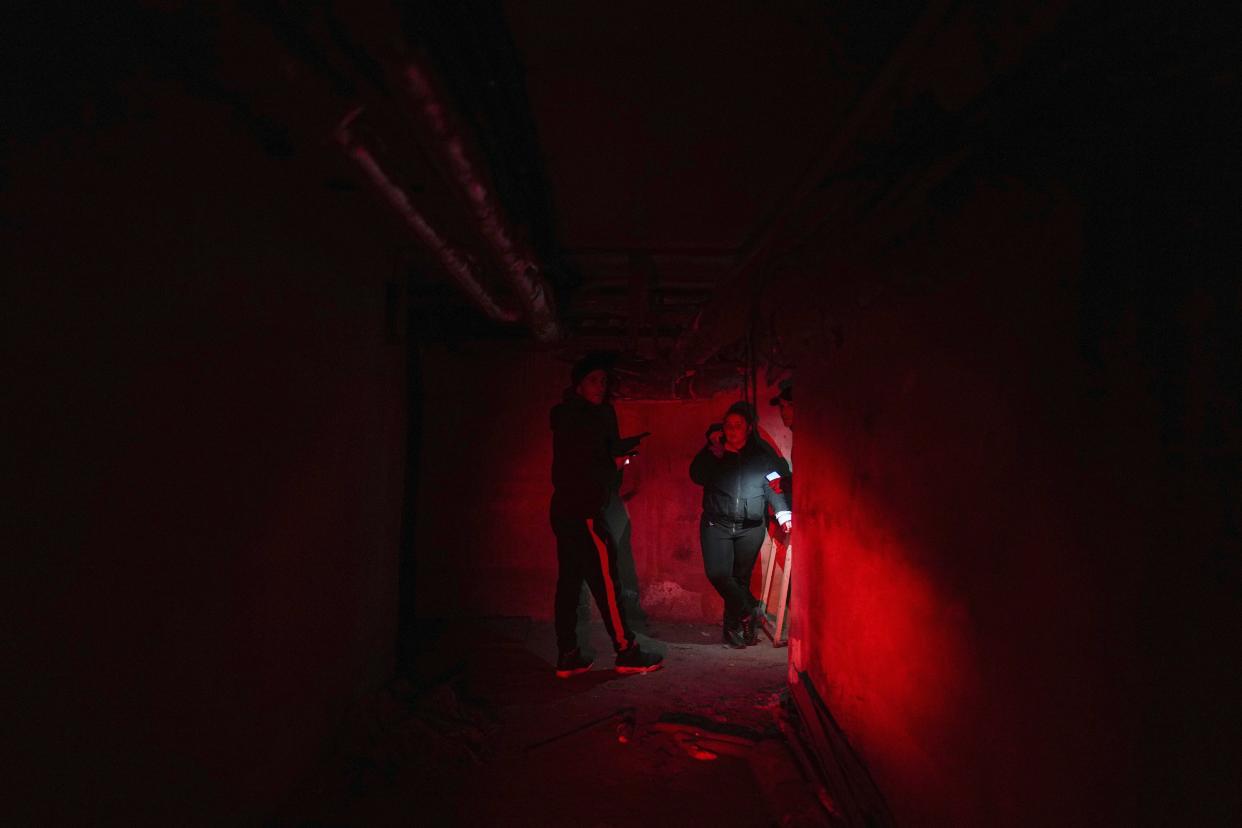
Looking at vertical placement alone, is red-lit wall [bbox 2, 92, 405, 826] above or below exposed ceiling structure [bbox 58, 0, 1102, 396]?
below

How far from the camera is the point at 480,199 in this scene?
2312mm

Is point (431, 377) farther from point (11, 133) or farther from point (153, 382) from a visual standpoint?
point (11, 133)

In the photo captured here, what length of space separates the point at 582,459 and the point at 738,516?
5.69ft

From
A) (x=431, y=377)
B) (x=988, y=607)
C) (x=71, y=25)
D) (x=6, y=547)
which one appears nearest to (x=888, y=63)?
(x=988, y=607)

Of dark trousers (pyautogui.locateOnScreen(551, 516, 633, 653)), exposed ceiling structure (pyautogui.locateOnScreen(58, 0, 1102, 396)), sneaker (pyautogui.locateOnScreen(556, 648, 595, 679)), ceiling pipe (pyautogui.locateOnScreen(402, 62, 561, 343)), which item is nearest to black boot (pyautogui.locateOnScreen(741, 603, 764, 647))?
dark trousers (pyautogui.locateOnScreen(551, 516, 633, 653))

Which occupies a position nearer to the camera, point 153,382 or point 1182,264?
point 1182,264

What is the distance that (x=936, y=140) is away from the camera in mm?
2037

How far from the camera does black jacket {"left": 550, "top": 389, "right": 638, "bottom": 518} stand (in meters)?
4.80

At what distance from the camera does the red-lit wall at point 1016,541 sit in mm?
1275

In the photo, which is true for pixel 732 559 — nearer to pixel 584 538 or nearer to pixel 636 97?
pixel 584 538

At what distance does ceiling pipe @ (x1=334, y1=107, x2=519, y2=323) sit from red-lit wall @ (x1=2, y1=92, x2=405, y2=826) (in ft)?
1.68

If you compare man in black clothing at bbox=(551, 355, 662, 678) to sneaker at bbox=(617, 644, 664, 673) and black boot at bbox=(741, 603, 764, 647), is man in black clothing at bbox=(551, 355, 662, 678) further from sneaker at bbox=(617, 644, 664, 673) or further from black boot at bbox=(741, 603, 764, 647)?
black boot at bbox=(741, 603, 764, 647)

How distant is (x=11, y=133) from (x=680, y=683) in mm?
4318

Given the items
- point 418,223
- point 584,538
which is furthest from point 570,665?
point 418,223
